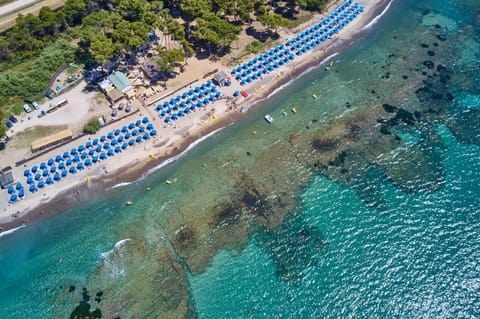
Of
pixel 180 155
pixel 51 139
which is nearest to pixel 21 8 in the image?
pixel 51 139

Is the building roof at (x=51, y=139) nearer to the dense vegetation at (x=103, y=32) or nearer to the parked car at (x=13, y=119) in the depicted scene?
the parked car at (x=13, y=119)

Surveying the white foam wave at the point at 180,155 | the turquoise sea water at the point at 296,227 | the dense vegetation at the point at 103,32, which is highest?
the dense vegetation at the point at 103,32

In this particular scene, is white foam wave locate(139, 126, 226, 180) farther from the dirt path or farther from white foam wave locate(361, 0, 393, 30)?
the dirt path

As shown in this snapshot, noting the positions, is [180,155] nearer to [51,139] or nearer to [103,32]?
[51,139]

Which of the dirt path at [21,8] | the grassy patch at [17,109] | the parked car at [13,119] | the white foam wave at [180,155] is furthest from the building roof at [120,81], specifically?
the dirt path at [21,8]

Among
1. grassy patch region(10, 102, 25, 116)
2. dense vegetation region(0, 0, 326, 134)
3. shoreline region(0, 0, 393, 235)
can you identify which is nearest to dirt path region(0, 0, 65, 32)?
dense vegetation region(0, 0, 326, 134)

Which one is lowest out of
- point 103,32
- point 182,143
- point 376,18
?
point 182,143
